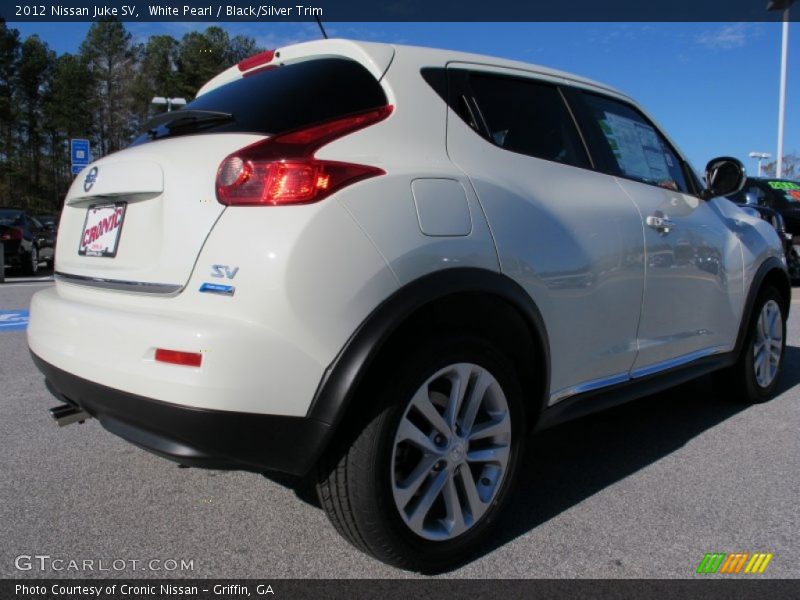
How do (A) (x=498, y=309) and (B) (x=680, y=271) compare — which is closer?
(A) (x=498, y=309)

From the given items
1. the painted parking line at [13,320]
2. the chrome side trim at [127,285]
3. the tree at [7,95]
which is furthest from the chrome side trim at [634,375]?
the tree at [7,95]

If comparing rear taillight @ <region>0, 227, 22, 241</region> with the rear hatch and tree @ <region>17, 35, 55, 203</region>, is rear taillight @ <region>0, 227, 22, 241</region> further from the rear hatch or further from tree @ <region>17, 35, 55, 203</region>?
tree @ <region>17, 35, 55, 203</region>

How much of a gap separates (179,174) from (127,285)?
15.8 inches

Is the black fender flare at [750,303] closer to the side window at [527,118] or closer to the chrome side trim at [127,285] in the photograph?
the side window at [527,118]

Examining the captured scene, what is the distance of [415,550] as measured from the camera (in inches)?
86.1

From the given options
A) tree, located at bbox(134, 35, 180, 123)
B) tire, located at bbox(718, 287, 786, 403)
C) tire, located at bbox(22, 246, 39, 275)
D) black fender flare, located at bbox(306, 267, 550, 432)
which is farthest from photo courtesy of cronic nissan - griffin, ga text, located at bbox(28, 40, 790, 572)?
tree, located at bbox(134, 35, 180, 123)

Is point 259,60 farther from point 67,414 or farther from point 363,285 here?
point 67,414

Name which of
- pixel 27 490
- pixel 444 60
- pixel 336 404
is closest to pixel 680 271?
pixel 444 60

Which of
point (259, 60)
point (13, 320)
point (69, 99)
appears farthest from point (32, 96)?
point (259, 60)

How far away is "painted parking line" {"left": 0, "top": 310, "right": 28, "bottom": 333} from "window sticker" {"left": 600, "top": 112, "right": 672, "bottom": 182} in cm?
614

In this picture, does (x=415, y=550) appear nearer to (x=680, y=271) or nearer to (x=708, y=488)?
(x=708, y=488)

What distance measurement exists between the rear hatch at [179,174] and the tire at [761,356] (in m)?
3.03

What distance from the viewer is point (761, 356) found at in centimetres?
431

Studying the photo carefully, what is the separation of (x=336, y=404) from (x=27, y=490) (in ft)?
5.73
